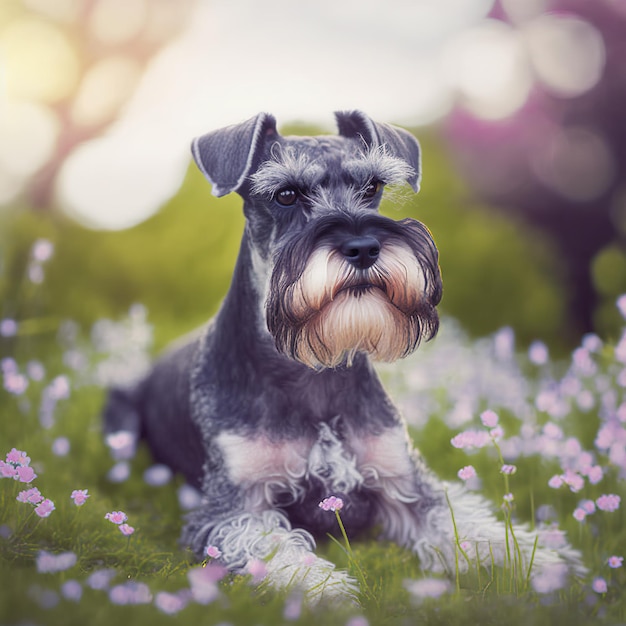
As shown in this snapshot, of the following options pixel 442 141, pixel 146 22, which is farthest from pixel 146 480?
pixel 442 141

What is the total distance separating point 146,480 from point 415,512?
1.85m

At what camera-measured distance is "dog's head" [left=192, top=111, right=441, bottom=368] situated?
279 cm

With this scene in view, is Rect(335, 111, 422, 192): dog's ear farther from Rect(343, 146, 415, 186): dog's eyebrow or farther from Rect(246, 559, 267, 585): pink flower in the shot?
Rect(246, 559, 267, 585): pink flower

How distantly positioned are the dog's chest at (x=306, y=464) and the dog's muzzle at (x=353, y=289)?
0.43 meters

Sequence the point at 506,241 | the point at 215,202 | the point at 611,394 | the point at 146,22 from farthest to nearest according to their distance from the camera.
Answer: the point at 215,202 < the point at 506,241 < the point at 146,22 < the point at 611,394

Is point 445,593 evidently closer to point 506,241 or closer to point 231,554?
point 231,554

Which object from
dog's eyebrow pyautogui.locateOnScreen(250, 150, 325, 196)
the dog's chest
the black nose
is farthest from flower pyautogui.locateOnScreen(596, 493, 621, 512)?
dog's eyebrow pyautogui.locateOnScreen(250, 150, 325, 196)

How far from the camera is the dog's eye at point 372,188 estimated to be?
3.24 metres

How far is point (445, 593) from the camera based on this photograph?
103 inches

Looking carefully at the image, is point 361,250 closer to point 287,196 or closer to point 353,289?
point 353,289

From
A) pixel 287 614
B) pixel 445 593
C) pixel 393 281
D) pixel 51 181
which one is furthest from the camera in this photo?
pixel 51 181

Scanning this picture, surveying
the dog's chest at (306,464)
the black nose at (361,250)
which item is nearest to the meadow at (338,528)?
the dog's chest at (306,464)

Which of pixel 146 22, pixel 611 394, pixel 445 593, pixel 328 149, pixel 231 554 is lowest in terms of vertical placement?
pixel 231 554

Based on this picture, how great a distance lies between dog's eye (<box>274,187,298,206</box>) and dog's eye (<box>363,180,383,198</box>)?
341mm
